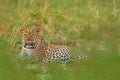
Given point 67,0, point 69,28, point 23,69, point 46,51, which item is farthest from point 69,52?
point 67,0

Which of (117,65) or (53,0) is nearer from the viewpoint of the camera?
(117,65)

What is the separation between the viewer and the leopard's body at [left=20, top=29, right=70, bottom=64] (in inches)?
306

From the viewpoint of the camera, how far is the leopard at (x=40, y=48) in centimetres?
777

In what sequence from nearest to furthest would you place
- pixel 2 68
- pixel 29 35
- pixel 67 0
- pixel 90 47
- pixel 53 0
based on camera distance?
pixel 90 47, pixel 2 68, pixel 29 35, pixel 53 0, pixel 67 0

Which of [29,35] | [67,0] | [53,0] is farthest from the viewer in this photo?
[67,0]

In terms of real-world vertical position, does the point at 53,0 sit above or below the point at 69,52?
above

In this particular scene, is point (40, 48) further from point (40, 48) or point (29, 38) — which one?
point (29, 38)

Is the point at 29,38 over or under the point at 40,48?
over

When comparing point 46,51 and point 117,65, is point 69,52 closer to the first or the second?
point 46,51

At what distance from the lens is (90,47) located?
2.61 metres

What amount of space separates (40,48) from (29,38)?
0.36 meters

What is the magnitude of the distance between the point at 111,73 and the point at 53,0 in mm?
10789

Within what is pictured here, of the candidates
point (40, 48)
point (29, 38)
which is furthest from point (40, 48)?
point (29, 38)

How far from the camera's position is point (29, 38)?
7.84 metres
